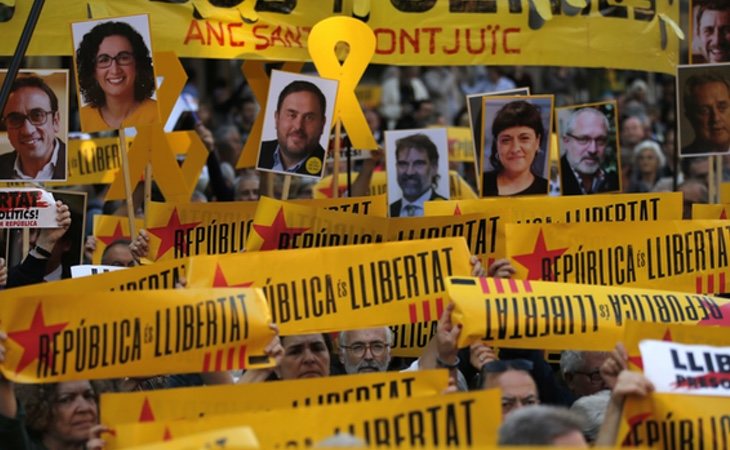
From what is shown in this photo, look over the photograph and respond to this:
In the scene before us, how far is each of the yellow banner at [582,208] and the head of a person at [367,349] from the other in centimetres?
96

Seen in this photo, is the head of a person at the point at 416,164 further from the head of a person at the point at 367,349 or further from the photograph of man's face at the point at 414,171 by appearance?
the head of a person at the point at 367,349

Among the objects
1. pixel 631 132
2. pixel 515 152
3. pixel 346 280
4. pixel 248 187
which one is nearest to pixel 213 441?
pixel 346 280

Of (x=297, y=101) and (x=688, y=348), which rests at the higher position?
(x=297, y=101)

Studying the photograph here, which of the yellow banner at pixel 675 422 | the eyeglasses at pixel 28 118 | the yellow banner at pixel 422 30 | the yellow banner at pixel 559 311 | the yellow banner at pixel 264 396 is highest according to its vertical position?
the yellow banner at pixel 422 30

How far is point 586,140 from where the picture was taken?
10289 millimetres

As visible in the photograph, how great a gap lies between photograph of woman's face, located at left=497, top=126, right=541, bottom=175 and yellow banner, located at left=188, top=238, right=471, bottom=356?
98.7 inches

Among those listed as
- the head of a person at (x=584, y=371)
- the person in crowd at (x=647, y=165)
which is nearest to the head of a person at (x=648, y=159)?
the person in crowd at (x=647, y=165)

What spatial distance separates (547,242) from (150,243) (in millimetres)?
1887

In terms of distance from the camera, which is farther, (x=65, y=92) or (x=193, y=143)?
(x=193, y=143)

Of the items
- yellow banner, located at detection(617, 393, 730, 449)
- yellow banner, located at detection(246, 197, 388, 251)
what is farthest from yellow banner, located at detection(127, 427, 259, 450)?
yellow banner, located at detection(246, 197, 388, 251)

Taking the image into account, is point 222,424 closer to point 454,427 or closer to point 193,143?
point 454,427

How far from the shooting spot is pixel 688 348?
Result: 5508 mm

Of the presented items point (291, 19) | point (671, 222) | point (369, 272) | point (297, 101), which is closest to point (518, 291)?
point (369, 272)

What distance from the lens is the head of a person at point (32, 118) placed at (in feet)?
27.5
